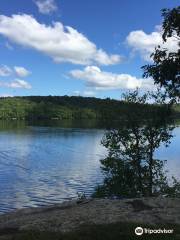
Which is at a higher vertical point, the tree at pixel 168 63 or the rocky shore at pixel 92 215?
the tree at pixel 168 63

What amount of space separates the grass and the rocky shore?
3.16 ft

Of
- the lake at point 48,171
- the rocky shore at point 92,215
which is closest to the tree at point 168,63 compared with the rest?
the rocky shore at point 92,215

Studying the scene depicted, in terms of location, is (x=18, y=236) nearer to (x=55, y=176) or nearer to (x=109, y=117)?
(x=109, y=117)

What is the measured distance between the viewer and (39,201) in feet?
184

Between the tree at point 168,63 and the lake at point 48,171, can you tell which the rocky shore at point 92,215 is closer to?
the tree at point 168,63

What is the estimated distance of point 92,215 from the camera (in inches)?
834

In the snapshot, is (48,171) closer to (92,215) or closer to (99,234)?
(92,215)

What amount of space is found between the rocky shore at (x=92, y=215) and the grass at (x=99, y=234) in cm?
96

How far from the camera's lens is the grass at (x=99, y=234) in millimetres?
17188

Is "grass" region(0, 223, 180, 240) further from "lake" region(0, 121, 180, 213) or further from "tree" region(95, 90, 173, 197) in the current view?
"lake" region(0, 121, 180, 213)

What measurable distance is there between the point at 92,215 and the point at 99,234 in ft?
11.6

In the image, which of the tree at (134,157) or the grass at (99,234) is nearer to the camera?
the grass at (99,234)

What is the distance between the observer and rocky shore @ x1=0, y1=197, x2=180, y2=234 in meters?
19.8

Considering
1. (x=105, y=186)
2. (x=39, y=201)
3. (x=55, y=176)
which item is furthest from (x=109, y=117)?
(x=55, y=176)
